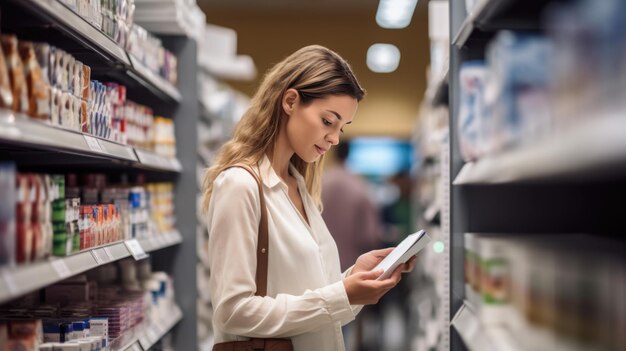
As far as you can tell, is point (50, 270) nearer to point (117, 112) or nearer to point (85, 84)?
point (85, 84)

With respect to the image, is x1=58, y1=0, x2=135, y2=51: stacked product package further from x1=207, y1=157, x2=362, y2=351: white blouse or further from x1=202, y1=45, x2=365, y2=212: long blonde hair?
x1=207, y1=157, x2=362, y2=351: white blouse

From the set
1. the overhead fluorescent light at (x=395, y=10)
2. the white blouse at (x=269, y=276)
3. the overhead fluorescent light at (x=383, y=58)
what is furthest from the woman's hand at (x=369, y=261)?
the overhead fluorescent light at (x=383, y=58)

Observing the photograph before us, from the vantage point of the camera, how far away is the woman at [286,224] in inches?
83.8

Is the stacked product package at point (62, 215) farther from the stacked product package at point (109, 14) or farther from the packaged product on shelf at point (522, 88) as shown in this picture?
the packaged product on shelf at point (522, 88)

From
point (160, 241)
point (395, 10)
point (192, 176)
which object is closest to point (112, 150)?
point (160, 241)

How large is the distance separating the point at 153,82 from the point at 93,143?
3.83ft

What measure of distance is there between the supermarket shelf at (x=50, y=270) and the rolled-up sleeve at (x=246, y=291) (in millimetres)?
417

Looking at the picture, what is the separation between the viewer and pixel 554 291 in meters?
1.31

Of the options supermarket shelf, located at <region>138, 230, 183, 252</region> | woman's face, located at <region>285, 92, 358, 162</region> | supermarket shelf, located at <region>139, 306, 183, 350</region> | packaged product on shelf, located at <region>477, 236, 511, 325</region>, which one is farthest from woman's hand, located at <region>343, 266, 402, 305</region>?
supermarket shelf, located at <region>138, 230, 183, 252</region>

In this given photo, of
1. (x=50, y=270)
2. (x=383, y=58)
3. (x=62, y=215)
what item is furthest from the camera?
(x=383, y=58)

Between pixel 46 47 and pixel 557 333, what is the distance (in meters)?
1.55

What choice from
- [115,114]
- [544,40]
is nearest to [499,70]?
[544,40]

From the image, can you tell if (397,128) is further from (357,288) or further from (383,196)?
(357,288)

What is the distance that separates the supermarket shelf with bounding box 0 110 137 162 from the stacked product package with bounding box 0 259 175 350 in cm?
53
